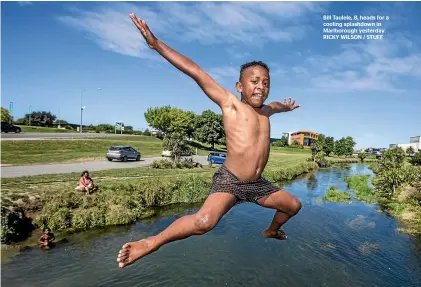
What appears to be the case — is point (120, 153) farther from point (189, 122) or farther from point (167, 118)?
point (189, 122)

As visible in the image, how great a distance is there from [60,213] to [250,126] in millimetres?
15024

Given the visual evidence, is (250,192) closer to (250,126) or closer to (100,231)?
(250,126)

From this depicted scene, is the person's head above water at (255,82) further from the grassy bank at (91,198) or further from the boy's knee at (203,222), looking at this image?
the grassy bank at (91,198)

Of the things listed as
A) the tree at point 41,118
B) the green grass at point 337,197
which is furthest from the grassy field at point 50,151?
the tree at point 41,118

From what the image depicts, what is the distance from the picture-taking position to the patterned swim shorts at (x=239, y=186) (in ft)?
12.9

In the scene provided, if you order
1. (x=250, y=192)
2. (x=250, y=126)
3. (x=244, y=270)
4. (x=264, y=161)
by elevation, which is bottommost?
(x=244, y=270)

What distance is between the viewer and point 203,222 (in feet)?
11.8

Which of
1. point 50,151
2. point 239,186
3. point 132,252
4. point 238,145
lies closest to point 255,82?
point 238,145

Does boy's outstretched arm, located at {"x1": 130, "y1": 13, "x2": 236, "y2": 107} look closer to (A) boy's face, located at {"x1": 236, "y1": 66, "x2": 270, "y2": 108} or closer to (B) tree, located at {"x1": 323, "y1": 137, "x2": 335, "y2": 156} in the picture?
(A) boy's face, located at {"x1": 236, "y1": 66, "x2": 270, "y2": 108}

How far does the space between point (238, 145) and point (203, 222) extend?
40.3 inches

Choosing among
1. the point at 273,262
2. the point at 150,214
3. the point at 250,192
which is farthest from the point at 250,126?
the point at 150,214

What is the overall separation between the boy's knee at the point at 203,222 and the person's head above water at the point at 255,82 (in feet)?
4.95

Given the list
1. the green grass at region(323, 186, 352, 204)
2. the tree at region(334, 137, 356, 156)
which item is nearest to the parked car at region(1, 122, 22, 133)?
the green grass at region(323, 186, 352, 204)

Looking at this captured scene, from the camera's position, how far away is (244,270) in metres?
15.1
